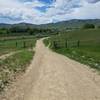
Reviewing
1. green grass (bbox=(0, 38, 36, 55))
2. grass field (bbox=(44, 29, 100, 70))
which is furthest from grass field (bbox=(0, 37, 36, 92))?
green grass (bbox=(0, 38, 36, 55))

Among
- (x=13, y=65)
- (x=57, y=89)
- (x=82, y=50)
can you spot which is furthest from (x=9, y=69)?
(x=82, y=50)

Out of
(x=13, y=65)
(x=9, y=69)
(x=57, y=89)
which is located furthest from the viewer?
(x=13, y=65)

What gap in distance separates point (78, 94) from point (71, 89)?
3.93 feet

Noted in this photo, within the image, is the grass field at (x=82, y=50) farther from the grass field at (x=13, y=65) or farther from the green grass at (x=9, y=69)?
the green grass at (x=9, y=69)

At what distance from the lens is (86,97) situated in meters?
11.9

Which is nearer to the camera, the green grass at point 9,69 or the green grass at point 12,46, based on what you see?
the green grass at point 9,69

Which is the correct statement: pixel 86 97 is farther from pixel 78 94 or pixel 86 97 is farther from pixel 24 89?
pixel 24 89

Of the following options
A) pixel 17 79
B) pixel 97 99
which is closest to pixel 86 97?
pixel 97 99

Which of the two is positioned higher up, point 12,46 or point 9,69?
point 9,69

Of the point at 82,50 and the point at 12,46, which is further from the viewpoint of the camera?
the point at 12,46

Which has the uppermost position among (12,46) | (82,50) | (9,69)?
(9,69)

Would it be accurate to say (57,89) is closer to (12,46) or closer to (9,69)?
(9,69)

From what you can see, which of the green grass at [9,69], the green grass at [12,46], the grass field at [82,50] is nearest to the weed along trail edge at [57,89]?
the green grass at [9,69]

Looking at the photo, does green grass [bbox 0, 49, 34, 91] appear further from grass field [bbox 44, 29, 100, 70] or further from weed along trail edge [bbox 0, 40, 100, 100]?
grass field [bbox 44, 29, 100, 70]
